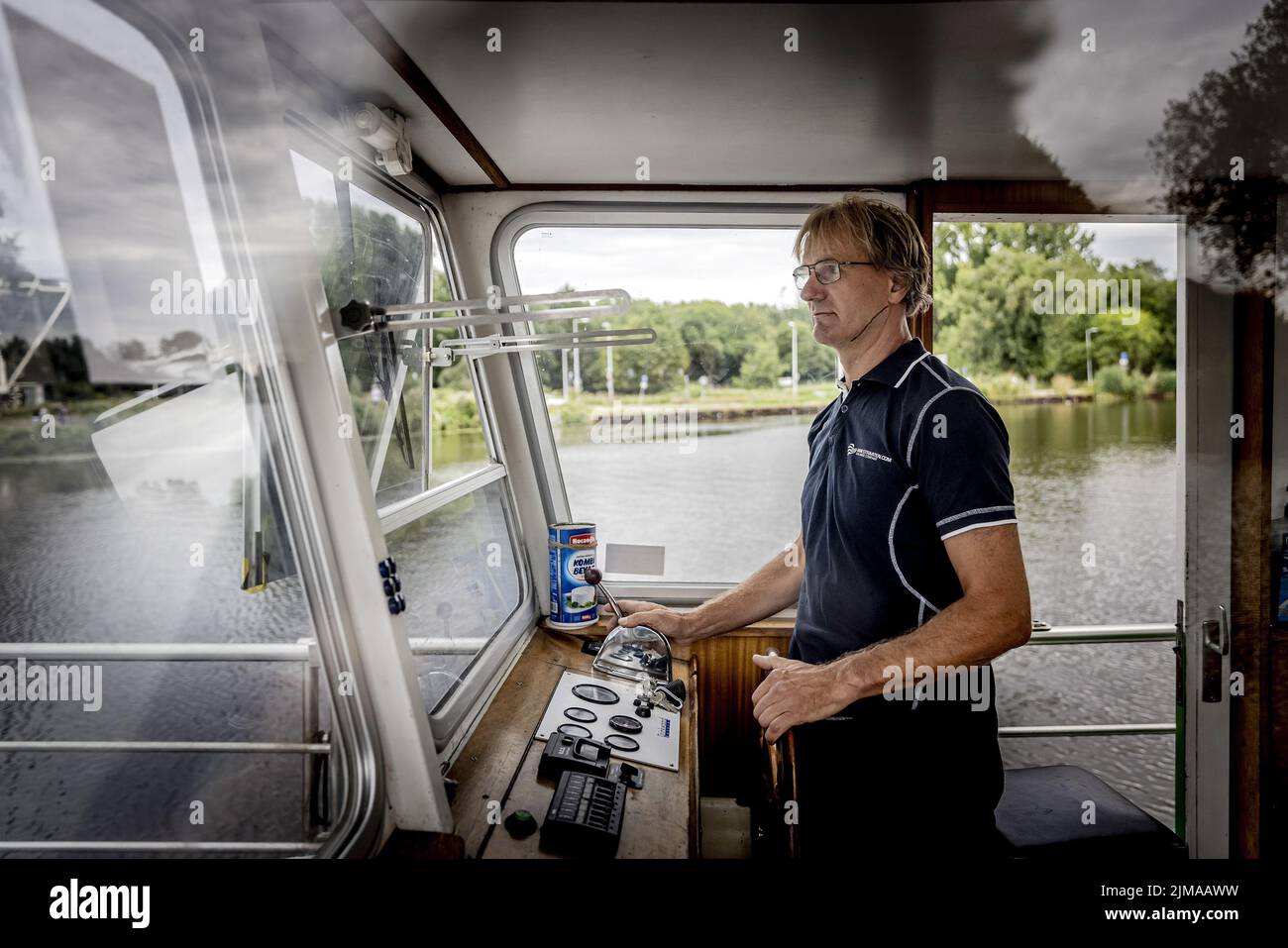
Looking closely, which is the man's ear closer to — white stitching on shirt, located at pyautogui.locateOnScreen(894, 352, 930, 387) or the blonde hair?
the blonde hair

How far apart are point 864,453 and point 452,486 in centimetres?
112

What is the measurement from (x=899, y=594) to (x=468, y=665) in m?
1.11

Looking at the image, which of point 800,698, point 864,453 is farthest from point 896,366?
point 800,698

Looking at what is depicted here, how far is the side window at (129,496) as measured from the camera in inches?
40.0

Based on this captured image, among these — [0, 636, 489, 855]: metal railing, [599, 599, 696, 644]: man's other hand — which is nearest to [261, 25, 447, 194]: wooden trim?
[0, 636, 489, 855]: metal railing

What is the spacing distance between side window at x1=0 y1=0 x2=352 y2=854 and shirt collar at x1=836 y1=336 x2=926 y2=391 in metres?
1.20

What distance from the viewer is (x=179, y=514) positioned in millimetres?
1301

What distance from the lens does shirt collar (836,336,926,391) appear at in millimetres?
1604

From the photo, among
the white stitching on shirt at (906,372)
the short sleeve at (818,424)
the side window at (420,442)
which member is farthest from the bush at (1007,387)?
the side window at (420,442)

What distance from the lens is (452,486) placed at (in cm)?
211
